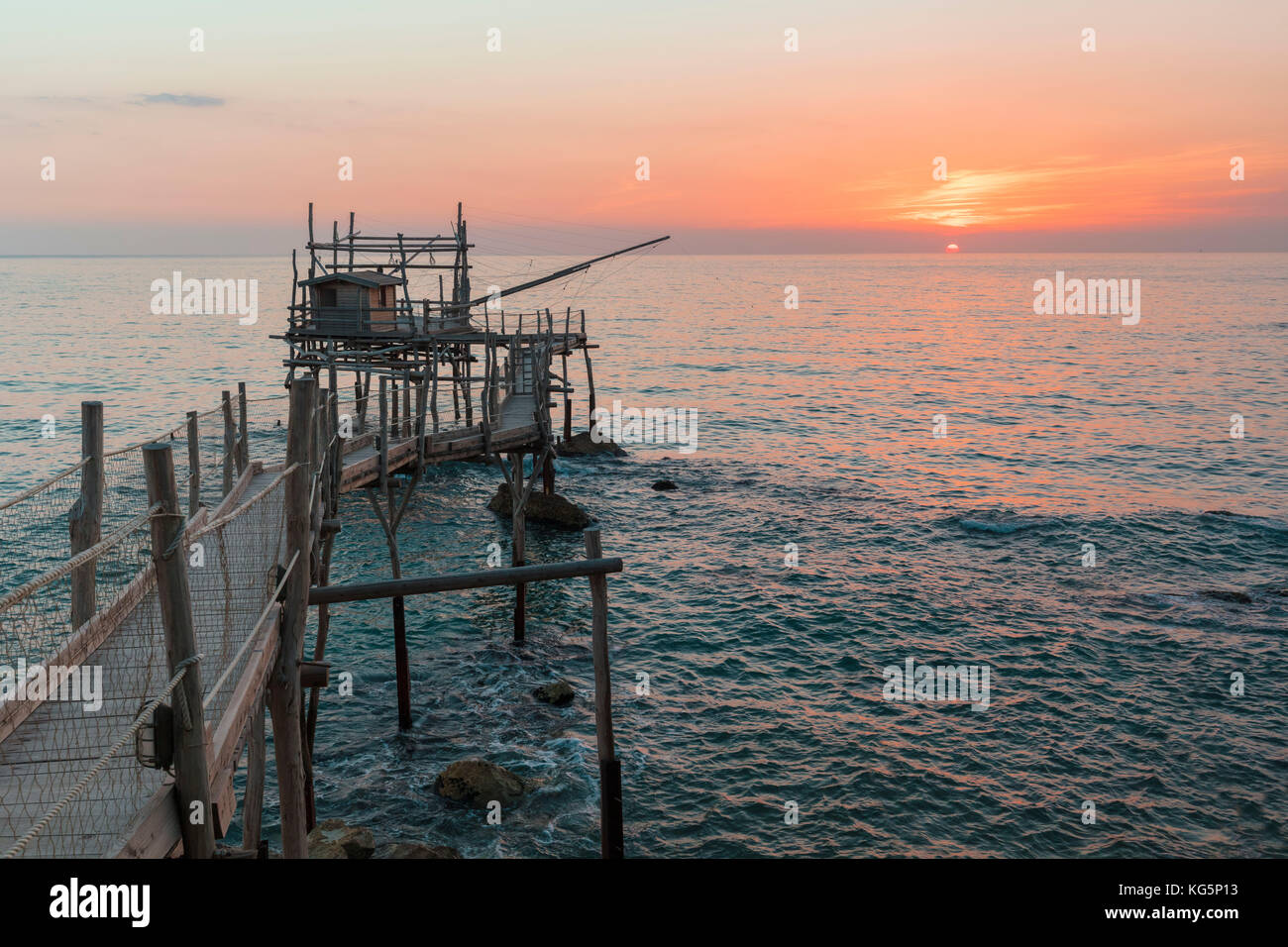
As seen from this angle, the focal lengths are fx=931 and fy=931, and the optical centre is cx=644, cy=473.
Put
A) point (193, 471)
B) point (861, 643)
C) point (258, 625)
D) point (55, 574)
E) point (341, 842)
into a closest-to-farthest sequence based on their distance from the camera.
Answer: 1. point (55, 574)
2. point (258, 625)
3. point (341, 842)
4. point (193, 471)
5. point (861, 643)

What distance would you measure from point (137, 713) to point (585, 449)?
36326mm

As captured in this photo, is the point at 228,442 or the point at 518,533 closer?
the point at 228,442

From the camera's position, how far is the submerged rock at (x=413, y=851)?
12.1 meters

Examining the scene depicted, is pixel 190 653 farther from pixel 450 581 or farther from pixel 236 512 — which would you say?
pixel 450 581

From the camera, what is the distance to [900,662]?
20.2 m

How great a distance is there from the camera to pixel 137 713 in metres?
6.06

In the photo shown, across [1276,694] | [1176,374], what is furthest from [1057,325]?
[1276,694]

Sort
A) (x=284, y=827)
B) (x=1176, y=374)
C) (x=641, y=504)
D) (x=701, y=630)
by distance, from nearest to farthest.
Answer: (x=284, y=827), (x=701, y=630), (x=641, y=504), (x=1176, y=374)

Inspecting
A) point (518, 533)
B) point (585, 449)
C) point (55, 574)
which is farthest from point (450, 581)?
point (585, 449)

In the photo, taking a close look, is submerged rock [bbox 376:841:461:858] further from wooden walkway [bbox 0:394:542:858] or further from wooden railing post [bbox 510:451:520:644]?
wooden railing post [bbox 510:451:520:644]

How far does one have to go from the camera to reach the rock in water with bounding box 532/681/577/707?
18.4m
